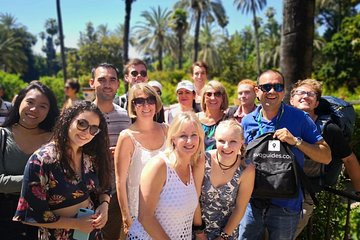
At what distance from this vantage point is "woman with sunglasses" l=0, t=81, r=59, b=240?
2.64m

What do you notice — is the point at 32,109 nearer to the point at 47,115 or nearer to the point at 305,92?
the point at 47,115

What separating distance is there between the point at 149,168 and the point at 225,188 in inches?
25.1

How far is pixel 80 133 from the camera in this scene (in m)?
2.44

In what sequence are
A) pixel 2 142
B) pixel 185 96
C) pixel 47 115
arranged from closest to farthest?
pixel 2 142
pixel 47 115
pixel 185 96

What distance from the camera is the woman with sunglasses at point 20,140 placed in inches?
104

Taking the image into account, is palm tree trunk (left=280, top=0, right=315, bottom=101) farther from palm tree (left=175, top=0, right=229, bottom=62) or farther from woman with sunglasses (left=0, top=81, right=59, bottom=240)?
palm tree (left=175, top=0, right=229, bottom=62)

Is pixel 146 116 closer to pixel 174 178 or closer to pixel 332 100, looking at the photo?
pixel 174 178

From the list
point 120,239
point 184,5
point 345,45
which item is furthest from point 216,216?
point 184,5

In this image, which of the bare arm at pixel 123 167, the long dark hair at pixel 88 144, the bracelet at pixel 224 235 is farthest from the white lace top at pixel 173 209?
the bare arm at pixel 123 167

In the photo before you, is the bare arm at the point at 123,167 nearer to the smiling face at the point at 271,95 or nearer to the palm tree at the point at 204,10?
the smiling face at the point at 271,95

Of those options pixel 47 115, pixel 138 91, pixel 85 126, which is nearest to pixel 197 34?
pixel 138 91

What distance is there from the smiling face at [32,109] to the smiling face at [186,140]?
115 centimetres

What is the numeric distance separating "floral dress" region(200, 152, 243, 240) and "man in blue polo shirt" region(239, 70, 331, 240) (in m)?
0.40

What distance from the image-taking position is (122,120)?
3760 millimetres
